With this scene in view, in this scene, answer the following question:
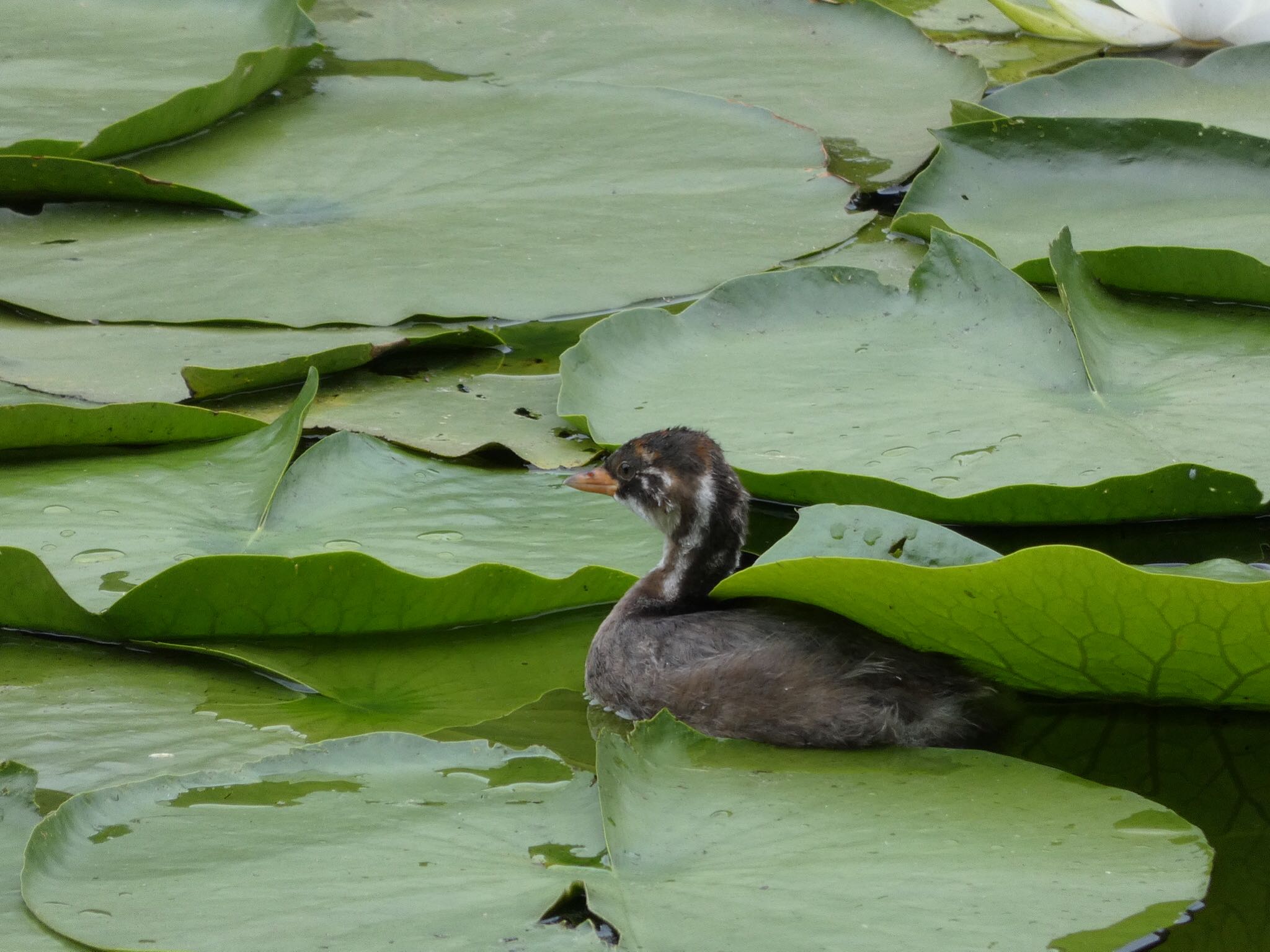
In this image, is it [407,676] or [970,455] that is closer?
[407,676]

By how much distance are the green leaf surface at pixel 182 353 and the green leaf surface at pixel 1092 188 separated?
1375mm

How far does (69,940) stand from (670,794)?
2.94ft

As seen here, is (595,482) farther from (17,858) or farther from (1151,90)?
(1151,90)

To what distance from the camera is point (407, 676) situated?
2.75 meters

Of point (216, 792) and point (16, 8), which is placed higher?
point (16, 8)

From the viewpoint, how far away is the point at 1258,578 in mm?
2482

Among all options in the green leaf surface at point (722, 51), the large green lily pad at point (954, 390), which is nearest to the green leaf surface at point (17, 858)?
the large green lily pad at point (954, 390)

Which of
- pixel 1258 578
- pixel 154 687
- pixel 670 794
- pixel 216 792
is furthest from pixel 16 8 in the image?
pixel 1258 578

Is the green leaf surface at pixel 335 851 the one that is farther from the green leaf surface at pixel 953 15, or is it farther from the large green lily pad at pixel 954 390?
the green leaf surface at pixel 953 15

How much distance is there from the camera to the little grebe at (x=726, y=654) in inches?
101

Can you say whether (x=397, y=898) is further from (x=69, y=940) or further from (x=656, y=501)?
(x=656, y=501)

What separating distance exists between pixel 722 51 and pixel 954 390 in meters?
2.48

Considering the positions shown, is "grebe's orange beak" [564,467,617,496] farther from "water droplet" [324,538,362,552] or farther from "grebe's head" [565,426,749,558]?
"water droplet" [324,538,362,552]

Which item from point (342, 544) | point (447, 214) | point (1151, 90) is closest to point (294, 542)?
point (342, 544)
